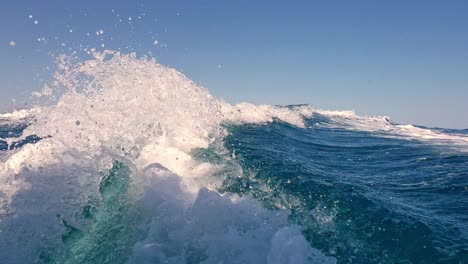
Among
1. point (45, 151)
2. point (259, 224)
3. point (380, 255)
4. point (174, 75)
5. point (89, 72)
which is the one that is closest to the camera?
point (380, 255)

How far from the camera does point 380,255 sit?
3.77 meters

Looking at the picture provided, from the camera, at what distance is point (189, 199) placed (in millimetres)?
4660

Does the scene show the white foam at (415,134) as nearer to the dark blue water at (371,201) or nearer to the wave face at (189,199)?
the dark blue water at (371,201)

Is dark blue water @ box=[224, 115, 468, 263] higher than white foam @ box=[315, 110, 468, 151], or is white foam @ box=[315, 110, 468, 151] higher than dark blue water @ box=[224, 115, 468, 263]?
white foam @ box=[315, 110, 468, 151]

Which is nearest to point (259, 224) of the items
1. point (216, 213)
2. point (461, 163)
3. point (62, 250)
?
point (216, 213)

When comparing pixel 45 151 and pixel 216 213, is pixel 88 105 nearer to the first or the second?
pixel 45 151

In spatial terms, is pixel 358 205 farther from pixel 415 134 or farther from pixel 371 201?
pixel 415 134

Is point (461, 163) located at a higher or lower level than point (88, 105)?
lower

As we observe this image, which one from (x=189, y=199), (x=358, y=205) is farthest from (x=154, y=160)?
(x=358, y=205)

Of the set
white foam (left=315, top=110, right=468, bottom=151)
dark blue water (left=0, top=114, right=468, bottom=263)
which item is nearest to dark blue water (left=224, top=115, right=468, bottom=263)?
dark blue water (left=0, top=114, right=468, bottom=263)

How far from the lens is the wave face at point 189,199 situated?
382 centimetres

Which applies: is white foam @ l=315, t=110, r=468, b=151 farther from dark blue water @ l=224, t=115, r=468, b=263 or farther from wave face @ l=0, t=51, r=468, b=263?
wave face @ l=0, t=51, r=468, b=263

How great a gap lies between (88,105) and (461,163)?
9115mm

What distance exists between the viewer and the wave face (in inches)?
150
